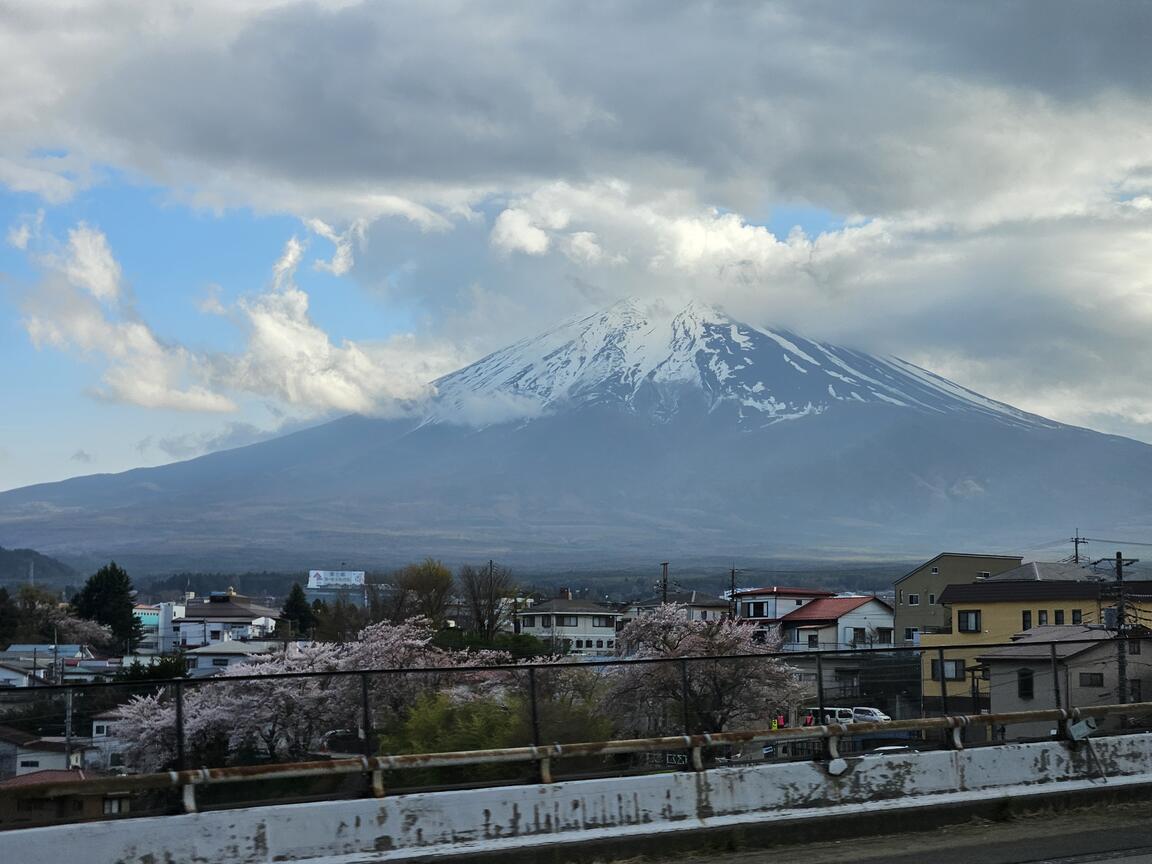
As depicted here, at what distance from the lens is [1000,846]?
13.0 m

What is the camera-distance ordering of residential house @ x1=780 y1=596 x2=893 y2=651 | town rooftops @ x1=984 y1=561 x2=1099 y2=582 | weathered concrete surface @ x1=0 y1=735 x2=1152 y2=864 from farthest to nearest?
residential house @ x1=780 y1=596 x2=893 y2=651 < town rooftops @ x1=984 y1=561 x2=1099 y2=582 < weathered concrete surface @ x1=0 y1=735 x2=1152 y2=864

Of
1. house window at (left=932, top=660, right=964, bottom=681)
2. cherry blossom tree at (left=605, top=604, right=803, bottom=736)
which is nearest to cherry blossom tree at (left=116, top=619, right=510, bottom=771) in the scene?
cherry blossom tree at (left=605, top=604, right=803, bottom=736)

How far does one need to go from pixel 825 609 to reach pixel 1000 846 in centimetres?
8403

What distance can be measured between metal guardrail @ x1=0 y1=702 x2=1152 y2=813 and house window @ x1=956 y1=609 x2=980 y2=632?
59.6m

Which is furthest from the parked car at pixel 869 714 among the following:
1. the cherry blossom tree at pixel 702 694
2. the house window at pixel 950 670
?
the cherry blossom tree at pixel 702 694

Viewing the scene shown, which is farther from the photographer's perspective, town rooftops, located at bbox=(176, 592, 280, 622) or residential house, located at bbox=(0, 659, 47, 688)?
town rooftops, located at bbox=(176, 592, 280, 622)

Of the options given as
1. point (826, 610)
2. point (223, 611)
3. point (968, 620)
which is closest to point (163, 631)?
point (223, 611)

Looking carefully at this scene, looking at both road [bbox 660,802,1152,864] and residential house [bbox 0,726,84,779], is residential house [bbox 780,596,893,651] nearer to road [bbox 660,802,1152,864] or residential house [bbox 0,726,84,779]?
road [bbox 660,802,1152,864]

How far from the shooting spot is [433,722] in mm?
14688

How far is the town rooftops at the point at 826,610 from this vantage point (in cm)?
9269

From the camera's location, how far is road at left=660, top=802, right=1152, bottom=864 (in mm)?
12422

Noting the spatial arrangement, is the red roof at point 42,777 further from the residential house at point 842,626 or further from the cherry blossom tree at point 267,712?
the residential house at point 842,626

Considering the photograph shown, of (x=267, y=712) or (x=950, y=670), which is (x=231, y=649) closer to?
(x=267, y=712)

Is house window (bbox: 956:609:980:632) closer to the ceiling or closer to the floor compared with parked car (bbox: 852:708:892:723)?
closer to the floor
